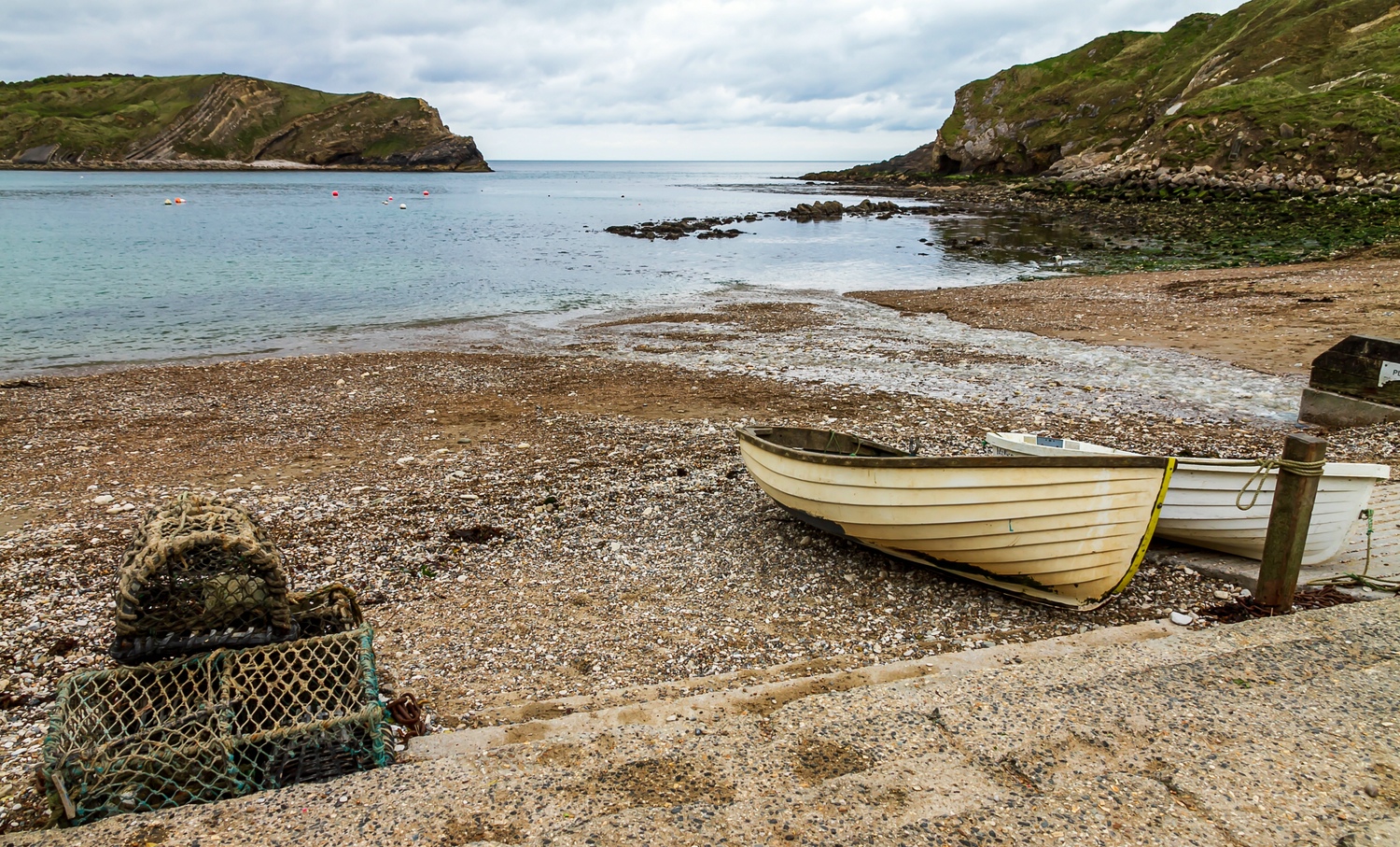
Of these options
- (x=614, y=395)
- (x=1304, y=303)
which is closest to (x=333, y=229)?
(x=614, y=395)

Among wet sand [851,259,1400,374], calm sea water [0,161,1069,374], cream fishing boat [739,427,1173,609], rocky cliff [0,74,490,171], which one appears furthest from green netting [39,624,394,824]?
rocky cliff [0,74,490,171]

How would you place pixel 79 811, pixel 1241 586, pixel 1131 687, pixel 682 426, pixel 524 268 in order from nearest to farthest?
pixel 79 811
pixel 1131 687
pixel 1241 586
pixel 682 426
pixel 524 268

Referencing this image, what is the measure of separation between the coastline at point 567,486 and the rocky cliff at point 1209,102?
50910mm

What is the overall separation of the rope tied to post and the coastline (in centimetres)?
92

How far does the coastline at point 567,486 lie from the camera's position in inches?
271

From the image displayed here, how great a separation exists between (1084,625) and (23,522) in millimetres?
12019

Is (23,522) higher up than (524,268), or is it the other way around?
(524,268)

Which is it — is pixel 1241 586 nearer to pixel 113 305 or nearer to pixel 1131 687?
pixel 1131 687

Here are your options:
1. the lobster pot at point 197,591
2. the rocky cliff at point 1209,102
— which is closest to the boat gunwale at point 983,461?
the lobster pot at point 197,591

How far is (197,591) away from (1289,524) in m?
8.67

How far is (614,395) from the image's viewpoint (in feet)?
51.2

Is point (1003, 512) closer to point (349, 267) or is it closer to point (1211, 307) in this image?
point (1211, 307)

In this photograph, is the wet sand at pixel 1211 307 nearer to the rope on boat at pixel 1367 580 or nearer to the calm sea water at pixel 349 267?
the calm sea water at pixel 349 267

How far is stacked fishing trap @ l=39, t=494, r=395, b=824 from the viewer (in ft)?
14.4
